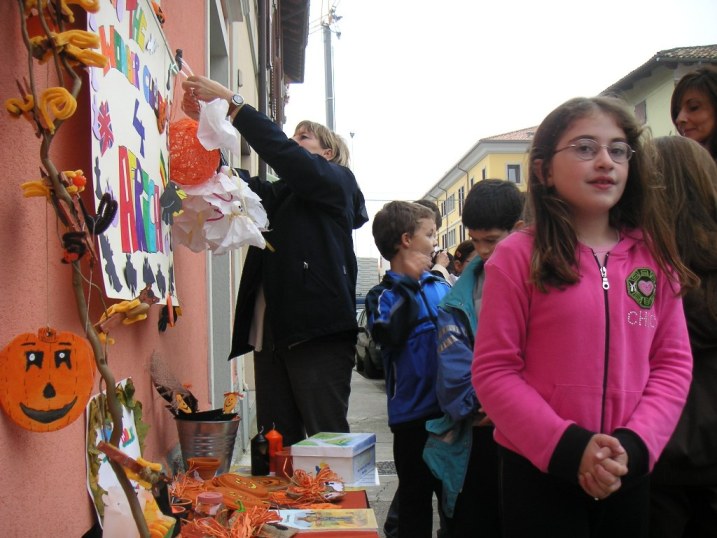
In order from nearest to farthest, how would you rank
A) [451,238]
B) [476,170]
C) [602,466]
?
[602,466] < [476,170] < [451,238]

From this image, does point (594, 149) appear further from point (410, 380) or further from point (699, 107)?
point (410, 380)

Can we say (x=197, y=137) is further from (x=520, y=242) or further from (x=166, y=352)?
(x=520, y=242)

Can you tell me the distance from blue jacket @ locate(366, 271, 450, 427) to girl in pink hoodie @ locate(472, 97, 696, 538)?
97cm

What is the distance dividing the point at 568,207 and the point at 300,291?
1.25 m

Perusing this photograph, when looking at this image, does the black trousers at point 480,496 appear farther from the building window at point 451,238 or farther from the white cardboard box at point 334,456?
the building window at point 451,238

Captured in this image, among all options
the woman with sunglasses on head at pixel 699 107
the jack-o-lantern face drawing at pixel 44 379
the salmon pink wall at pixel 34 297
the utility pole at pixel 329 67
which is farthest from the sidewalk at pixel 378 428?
the utility pole at pixel 329 67

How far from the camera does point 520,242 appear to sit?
1830mm

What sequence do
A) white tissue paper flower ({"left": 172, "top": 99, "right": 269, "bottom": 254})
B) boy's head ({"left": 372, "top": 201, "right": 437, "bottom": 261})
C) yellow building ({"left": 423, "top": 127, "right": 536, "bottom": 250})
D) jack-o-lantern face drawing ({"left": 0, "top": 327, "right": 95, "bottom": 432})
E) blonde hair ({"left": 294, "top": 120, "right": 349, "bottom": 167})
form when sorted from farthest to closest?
yellow building ({"left": 423, "top": 127, "right": 536, "bottom": 250})
blonde hair ({"left": 294, "top": 120, "right": 349, "bottom": 167})
boy's head ({"left": 372, "top": 201, "right": 437, "bottom": 261})
white tissue paper flower ({"left": 172, "top": 99, "right": 269, "bottom": 254})
jack-o-lantern face drawing ({"left": 0, "top": 327, "right": 95, "bottom": 432})

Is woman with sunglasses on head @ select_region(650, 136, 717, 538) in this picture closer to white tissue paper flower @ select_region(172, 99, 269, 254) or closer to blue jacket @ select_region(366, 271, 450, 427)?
blue jacket @ select_region(366, 271, 450, 427)

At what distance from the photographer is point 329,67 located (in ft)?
55.5

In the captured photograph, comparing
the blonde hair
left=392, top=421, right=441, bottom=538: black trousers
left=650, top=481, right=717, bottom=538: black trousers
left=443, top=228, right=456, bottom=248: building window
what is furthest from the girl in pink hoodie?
left=443, top=228, right=456, bottom=248: building window

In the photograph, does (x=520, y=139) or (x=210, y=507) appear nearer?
(x=210, y=507)

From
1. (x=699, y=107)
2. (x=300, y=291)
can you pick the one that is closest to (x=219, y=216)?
(x=300, y=291)

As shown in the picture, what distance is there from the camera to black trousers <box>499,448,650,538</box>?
166cm
